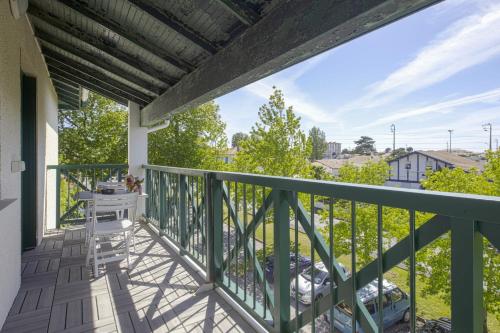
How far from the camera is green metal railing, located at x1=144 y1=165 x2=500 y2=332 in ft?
2.89

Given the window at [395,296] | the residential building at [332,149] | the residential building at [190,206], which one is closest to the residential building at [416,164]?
the window at [395,296]

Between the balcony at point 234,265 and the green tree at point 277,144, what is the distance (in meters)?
9.63

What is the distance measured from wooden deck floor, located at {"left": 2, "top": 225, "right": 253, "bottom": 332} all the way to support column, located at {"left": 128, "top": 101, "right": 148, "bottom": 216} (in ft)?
6.87

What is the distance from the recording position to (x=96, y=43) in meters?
3.43

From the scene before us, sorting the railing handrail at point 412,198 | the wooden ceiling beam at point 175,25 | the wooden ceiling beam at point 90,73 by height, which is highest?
the wooden ceiling beam at point 90,73

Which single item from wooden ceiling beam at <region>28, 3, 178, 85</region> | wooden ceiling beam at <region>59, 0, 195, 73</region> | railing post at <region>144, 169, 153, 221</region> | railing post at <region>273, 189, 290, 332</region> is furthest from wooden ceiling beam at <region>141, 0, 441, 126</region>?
railing post at <region>144, 169, 153, 221</region>

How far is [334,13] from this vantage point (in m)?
1.41

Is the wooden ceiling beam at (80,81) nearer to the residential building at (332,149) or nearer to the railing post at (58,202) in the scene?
the railing post at (58,202)

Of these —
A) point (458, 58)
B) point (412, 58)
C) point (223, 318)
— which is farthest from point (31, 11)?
point (412, 58)

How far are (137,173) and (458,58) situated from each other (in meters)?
32.5

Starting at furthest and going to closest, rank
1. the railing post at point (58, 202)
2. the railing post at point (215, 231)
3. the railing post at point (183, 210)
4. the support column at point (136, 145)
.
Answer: the support column at point (136, 145)
the railing post at point (58, 202)
the railing post at point (183, 210)
the railing post at point (215, 231)

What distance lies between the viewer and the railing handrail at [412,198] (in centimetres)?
84

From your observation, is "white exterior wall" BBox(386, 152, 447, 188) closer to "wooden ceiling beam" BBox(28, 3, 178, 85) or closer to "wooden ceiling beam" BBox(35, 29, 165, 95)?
"wooden ceiling beam" BBox(35, 29, 165, 95)

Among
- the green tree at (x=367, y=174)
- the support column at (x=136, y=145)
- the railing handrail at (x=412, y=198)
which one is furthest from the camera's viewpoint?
the green tree at (x=367, y=174)
